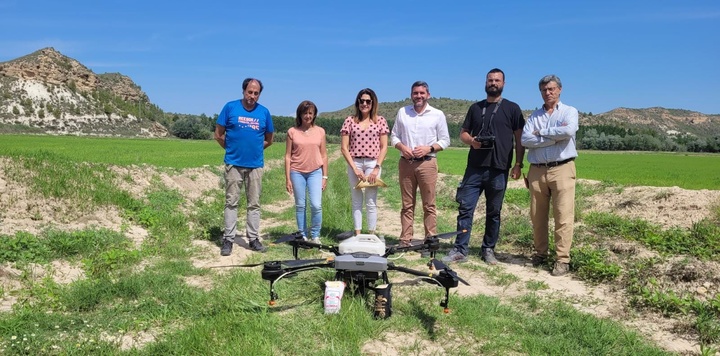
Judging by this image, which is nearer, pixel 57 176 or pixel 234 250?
pixel 234 250

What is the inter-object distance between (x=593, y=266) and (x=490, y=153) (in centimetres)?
180

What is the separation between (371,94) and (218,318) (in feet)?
11.8

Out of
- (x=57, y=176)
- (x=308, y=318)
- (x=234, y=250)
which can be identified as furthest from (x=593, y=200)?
(x=57, y=176)

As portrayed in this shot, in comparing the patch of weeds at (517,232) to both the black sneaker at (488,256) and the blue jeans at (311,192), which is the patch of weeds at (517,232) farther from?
the blue jeans at (311,192)

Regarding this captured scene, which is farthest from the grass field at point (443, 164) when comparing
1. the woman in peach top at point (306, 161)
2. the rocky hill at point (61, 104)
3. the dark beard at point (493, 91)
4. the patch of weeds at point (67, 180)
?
the rocky hill at point (61, 104)

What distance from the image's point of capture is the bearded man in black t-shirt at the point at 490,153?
6000 mm

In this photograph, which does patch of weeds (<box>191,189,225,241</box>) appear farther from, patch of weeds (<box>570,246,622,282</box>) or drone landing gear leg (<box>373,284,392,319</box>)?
patch of weeds (<box>570,246,622,282</box>)

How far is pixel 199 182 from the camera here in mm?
13500

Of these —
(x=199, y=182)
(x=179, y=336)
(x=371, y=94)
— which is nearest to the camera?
(x=179, y=336)

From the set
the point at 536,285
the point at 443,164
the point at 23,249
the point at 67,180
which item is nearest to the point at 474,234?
the point at 536,285

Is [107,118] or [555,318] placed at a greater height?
[107,118]

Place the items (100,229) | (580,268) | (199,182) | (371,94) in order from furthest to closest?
1. (199,182)
2. (100,229)
3. (371,94)
4. (580,268)

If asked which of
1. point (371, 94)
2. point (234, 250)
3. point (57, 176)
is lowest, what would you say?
point (234, 250)

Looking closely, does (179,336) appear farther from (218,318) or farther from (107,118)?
(107,118)
